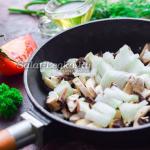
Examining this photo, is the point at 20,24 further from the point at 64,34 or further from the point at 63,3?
the point at 64,34

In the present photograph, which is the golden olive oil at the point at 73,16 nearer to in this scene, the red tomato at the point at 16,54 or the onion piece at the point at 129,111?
the red tomato at the point at 16,54

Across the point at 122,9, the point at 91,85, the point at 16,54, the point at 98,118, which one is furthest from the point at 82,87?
the point at 122,9

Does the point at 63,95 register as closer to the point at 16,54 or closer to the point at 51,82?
the point at 51,82

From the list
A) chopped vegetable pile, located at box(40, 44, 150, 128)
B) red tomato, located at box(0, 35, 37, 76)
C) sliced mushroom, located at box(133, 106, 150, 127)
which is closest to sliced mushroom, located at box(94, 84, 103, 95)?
chopped vegetable pile, located at box(40, 44, 150, 128)

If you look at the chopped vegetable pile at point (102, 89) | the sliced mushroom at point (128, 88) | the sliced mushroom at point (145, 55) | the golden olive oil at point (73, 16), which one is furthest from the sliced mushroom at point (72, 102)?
the golden olive oil at point (73, 16)

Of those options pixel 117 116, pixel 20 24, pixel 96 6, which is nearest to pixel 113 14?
pixel 96 6

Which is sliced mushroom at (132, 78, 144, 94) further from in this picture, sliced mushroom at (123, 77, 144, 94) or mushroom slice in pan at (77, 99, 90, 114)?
mushroom slice in pan at (77, 99, 90, 114)
